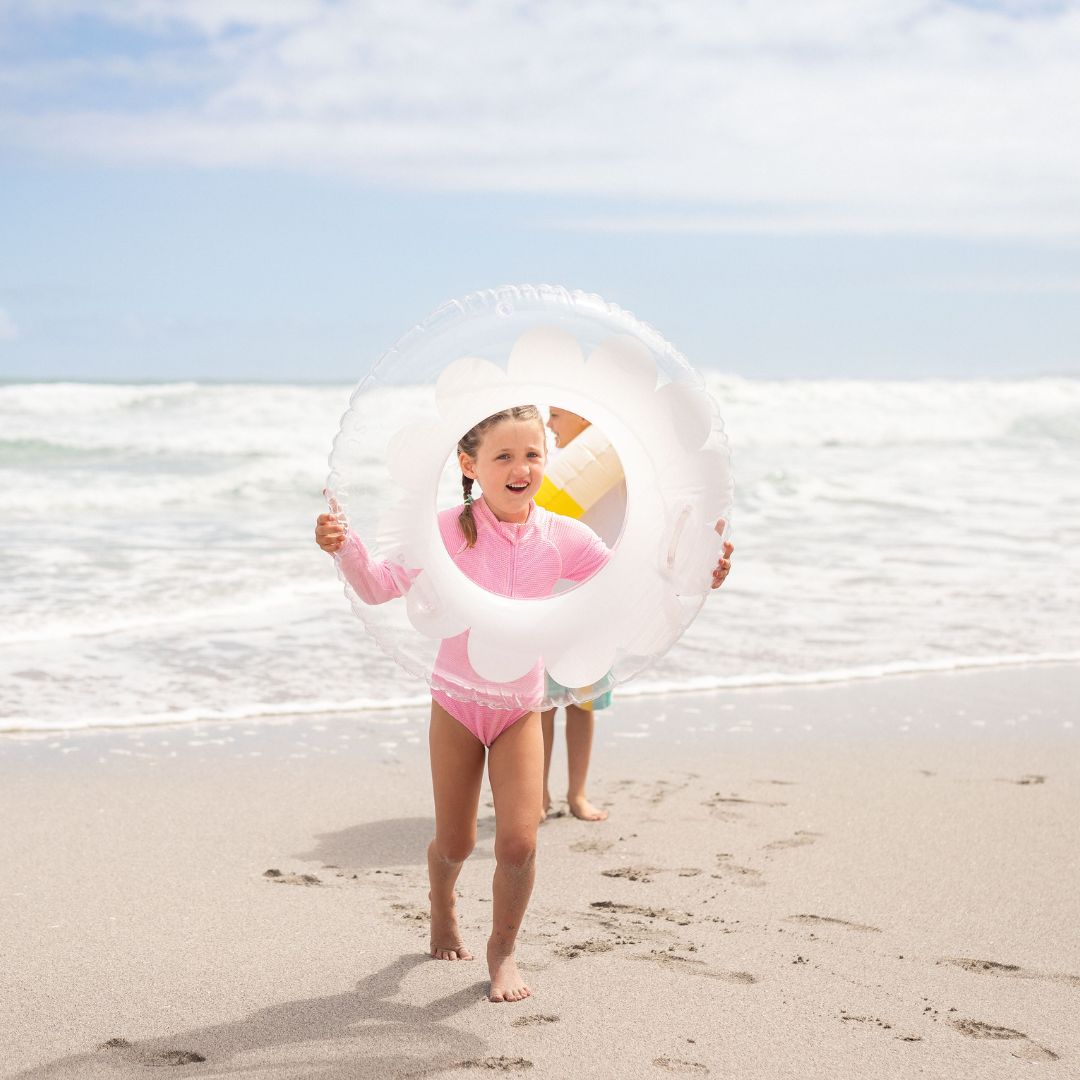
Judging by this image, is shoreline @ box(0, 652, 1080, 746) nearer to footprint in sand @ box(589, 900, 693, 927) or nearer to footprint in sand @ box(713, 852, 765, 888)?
footprint in sand @ box(713, 852, 765, 888)

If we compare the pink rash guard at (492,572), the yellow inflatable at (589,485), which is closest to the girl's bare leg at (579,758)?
the yellow inflatable at (589,485)

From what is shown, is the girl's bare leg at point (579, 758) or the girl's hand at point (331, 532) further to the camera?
the girl's bare leg at point (579, 758)

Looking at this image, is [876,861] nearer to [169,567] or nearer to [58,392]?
[169,567]

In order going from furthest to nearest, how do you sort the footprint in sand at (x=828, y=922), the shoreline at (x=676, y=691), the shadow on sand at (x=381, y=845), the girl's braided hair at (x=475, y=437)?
the shoreline at (x=676, y=691) < the shadow on sand at (x=381, y=845) < the footprint in sand at (x=828, y=922) < the girl's braided hair at (x=475, y=437)

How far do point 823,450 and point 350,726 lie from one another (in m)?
17.7

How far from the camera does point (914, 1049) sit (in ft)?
9.62

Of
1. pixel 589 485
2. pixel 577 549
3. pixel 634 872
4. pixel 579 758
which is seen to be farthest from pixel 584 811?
pixel 577 549

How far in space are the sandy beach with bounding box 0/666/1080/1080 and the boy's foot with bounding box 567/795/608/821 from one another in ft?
0.22

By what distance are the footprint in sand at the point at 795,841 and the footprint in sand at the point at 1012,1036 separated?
1342mm

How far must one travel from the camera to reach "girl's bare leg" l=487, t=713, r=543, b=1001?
10.4 feet

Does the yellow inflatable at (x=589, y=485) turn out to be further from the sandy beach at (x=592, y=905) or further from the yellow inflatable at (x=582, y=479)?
the sandy beach at (x=592, y=905)

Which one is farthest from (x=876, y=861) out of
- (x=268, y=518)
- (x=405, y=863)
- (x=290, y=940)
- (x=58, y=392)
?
(x=58, y=392)

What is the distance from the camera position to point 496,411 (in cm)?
321

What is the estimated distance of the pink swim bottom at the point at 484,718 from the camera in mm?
3238
